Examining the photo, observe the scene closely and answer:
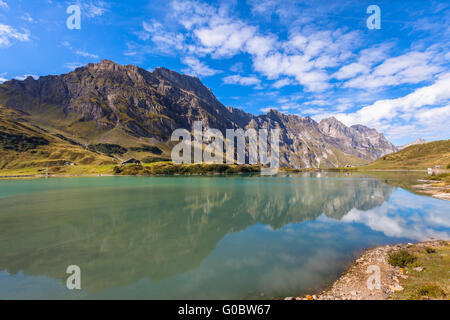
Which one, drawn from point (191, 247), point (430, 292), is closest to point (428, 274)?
point (430, 292)

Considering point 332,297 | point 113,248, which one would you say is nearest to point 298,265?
point 332,297

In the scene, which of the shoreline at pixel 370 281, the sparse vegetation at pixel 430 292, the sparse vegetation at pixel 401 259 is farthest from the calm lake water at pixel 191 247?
the sparse vegetation at pixel 430 292

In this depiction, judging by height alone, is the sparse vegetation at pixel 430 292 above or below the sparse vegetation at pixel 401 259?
above

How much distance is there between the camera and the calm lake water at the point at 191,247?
16047 mm

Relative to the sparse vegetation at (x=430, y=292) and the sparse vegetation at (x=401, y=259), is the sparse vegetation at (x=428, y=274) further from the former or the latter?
the sparse vegetation at (x=401, y=259)

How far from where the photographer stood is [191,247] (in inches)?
977

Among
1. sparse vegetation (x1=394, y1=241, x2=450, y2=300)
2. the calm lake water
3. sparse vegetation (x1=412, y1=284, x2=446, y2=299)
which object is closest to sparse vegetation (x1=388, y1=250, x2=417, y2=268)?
sparse vegetation (x1=394, y1=241, x2=450, y2=300)

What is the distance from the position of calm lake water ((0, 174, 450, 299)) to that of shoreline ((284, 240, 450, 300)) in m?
1.05

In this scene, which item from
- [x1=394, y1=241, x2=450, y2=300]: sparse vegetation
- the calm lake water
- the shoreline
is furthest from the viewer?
the calm lake water

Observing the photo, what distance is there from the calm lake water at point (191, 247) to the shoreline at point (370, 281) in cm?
105

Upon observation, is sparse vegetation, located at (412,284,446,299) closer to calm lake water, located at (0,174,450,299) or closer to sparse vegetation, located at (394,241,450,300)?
sparse vegetation, located at (394,241,450,300)

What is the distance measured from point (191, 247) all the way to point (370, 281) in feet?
57.6

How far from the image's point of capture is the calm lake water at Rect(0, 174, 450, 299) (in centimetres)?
1605

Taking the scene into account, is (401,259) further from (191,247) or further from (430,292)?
(191,247)
